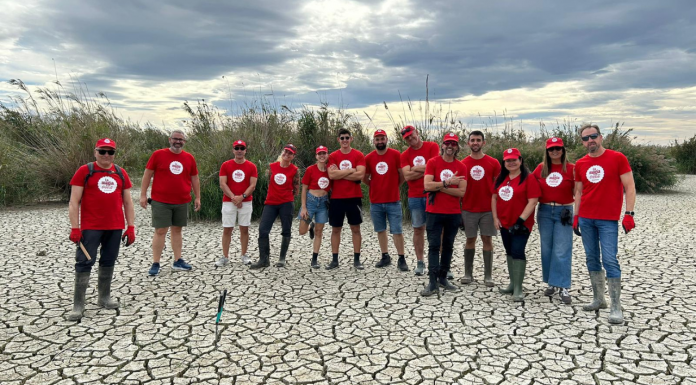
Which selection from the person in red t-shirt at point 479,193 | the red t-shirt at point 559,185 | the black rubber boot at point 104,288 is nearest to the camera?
the black rubber boot at point 104,288

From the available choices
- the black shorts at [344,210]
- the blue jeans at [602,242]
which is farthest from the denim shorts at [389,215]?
the blue jeans at [602,242]

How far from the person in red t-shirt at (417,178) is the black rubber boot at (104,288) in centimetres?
364

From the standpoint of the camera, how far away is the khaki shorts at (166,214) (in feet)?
20.5

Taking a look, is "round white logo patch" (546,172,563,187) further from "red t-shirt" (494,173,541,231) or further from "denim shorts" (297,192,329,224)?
"denim shorts" (297,192,329,224)

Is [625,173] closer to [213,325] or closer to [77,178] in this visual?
[213,325]

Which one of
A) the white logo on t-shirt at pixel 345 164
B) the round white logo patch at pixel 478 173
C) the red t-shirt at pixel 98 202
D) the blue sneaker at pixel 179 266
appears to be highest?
the white logo on t-shirt at pixel 345 164

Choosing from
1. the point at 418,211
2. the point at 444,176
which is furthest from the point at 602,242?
the point at 418,211

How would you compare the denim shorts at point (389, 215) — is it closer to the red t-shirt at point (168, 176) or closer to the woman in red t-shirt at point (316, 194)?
the woman in red t-shirt at point (316, 194)

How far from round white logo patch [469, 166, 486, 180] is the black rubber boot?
4.14m

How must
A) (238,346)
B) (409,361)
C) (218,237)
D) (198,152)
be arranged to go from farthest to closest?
1. (198,152)
2. (218,237)
3. (238,346)
4. (409,361)

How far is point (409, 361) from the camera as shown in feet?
12.3

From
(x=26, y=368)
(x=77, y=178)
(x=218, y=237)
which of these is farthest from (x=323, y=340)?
(x=218, y=237)

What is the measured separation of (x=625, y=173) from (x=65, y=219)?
11130 mm

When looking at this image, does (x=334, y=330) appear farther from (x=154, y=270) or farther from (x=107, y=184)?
(x=154, y=270)
